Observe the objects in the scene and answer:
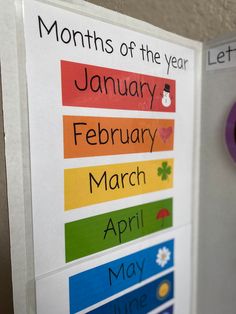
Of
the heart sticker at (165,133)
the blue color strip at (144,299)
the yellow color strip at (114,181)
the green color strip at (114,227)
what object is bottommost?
the blue color strip at (144,299)

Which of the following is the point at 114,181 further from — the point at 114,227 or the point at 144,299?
the point at 144,299

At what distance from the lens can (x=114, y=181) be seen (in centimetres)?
Answer: 53

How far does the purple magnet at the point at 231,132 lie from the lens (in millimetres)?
562

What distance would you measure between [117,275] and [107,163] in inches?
7.9

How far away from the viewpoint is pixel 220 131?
1.95 ft

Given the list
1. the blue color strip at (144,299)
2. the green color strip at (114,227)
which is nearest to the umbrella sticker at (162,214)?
the green color strip at (114,227)

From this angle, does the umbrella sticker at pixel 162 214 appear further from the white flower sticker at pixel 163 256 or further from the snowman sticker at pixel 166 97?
the snowman sticker at pixel 166 97

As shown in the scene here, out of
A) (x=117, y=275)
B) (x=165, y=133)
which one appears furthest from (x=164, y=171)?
(x=117, y=275)

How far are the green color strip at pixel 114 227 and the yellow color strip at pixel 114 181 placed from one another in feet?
0.10

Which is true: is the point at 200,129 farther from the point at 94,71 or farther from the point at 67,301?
the point at 67,301

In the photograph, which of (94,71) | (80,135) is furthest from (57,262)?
(94,71)

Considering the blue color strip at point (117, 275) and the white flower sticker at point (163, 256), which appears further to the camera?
the white flower sticker at point (163, 256)

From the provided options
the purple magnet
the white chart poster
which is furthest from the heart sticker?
the purple magnet

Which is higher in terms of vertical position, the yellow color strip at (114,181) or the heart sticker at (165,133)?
the heart sticker at (165,133)
